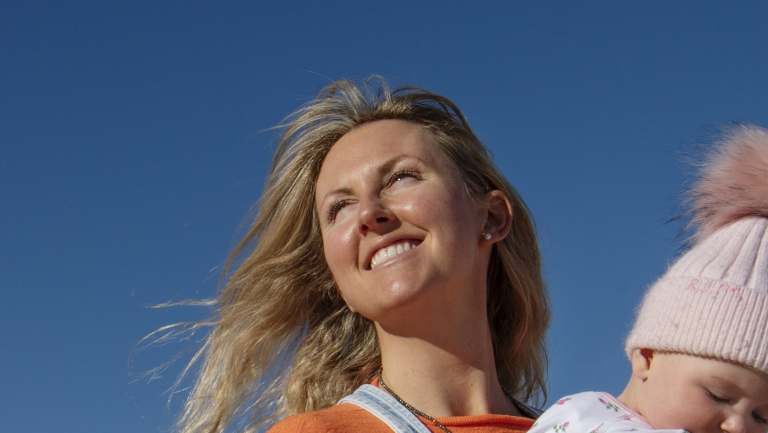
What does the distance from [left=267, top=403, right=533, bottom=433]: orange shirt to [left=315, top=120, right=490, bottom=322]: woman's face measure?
0.50 metres

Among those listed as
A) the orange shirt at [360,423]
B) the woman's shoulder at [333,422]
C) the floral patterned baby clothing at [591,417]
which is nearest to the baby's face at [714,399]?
the floral patterned baby clothing at [591,417]

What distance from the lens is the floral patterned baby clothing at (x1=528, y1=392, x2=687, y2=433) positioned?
3602mm

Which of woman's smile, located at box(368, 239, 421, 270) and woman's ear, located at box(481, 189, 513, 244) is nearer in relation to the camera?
woman's smile, located at box(368, 239, 421, 270)

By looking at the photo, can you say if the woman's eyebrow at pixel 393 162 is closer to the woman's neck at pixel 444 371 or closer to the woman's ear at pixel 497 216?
the woman's ear at pixel 497 216

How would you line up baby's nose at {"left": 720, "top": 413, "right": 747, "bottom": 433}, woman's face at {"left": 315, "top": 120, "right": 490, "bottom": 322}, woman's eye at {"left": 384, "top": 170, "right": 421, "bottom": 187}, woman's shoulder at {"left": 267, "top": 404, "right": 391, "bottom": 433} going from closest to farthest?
baby's nose at {"left": 720, "top": 413, "right": 747, "bottom": 433}, woman's shoulder at {"left": 267, "top": 404, "right": 391, "bottom": 433}, woman's face at {"left": 315, "top": 120, "right": 490, "bottom": 322}, woman's eye at {"left": 384, "top": 170, "right": 421, "bottom": 187}

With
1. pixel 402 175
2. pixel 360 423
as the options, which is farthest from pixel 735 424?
pixel 402 175

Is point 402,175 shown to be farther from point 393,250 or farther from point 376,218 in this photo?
point 393,250

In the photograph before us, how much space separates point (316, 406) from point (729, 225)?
2.57 m

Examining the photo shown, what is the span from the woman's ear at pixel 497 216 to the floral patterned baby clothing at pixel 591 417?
1.74 m

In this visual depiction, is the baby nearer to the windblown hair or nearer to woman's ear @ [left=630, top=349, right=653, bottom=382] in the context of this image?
woman's ear @ [left=630, top=349, right=653, bottom=382]

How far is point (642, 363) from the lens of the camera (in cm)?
389

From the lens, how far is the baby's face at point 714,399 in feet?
11.7

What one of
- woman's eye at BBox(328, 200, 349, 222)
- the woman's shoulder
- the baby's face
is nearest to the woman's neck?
the woman's shoulder

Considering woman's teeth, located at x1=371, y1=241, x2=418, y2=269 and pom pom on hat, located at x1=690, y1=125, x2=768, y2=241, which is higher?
woman's teeth, located at x1=371, y1=241, x2=418, y2=269
